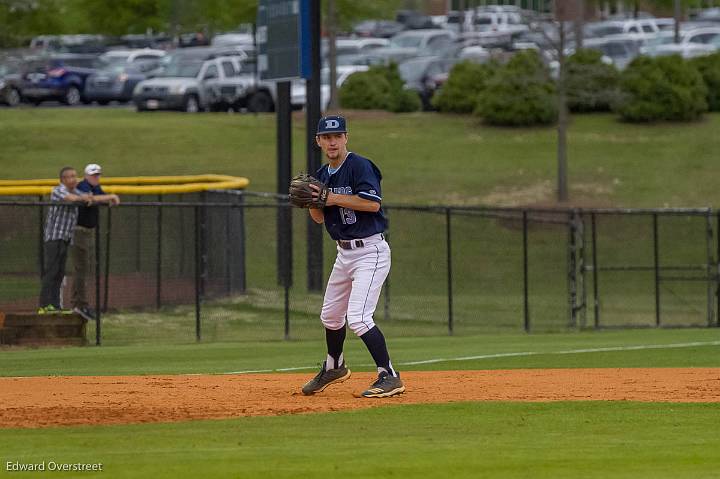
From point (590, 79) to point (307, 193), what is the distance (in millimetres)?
30613

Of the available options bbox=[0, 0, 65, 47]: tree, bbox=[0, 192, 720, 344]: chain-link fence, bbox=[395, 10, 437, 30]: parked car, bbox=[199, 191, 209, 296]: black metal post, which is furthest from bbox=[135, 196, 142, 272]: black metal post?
bbox=[395, 10, 437, 30]: parked car

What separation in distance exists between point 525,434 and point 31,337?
9.74 metres

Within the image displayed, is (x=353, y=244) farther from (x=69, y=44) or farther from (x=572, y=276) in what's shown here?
(x=69, y=44)

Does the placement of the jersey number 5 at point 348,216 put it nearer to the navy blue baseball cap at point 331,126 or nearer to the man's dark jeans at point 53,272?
the navy blue baseball cap at point 331,126

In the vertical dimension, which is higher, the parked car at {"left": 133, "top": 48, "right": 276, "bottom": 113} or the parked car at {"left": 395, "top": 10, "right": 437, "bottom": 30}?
the parked car at {"left": 395, "top": 10, "right": 437, "bottom": 30}

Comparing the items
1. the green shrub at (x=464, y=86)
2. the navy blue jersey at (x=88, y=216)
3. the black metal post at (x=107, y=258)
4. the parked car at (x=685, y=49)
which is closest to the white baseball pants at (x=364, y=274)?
the black metal post at (x=107, y=258)

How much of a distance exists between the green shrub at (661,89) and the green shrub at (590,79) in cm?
45

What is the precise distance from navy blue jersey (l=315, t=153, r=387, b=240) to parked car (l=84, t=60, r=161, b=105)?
→ 38240 mm

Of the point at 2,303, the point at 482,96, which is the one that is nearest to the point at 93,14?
the point at 482,96

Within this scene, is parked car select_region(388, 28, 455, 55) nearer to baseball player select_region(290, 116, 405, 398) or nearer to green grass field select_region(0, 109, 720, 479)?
green grass field select_region(0, 109, 720, 479)

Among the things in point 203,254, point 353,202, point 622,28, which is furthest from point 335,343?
point 622,28

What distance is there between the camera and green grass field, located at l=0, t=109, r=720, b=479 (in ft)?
25.7

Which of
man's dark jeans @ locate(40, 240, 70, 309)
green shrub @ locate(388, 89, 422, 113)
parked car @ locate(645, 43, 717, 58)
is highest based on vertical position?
parked car @ locate(645, 43, 717, 58)

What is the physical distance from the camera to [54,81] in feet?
153
